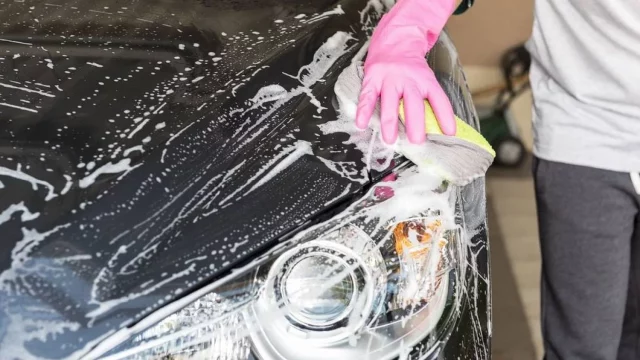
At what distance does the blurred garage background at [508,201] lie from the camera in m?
1.38

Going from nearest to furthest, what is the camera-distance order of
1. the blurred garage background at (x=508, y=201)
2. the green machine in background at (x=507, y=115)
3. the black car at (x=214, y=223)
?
the black car at (x=214, y=223)
the blurred garage background at (x=508, y=201)
the green machine in background at (x=507, y=115)

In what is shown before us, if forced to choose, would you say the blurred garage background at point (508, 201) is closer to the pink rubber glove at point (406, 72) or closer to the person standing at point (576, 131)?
the person standing at point (576, 131)

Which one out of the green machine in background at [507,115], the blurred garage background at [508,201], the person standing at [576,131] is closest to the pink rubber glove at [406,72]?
the person standing at [576,131]

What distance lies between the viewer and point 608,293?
3.23ft

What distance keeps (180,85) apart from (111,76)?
9 cm

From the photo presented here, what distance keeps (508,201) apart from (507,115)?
1.00 feet

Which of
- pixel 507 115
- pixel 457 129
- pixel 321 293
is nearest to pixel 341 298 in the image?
pixel 321 293

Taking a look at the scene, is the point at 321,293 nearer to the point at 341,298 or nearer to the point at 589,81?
the point at 341,298

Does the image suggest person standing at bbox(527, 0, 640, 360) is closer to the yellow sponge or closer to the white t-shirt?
the white t-shirt

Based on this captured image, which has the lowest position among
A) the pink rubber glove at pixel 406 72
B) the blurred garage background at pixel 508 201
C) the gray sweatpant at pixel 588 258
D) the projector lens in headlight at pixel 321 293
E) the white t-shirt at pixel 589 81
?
the blurred garage background at pixel 508 201

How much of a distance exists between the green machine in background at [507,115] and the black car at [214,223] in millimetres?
1027

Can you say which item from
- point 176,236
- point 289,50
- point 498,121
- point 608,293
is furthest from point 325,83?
point 498,121

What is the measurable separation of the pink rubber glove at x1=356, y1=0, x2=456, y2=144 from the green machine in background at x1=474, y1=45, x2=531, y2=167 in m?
0.95

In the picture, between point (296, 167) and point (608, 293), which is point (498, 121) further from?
point (296, 167)
